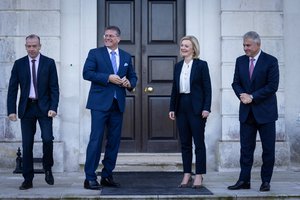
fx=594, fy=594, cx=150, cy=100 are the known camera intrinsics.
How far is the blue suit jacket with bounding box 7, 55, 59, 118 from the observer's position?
7434mm

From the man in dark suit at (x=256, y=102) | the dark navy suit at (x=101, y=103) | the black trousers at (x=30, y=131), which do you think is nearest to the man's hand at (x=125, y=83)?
the dark navy suit at (x=101, y=103)

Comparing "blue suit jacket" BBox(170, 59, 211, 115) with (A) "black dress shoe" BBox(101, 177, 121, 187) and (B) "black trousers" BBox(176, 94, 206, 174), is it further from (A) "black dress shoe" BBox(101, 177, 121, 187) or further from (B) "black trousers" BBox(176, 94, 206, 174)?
(A) "black dress shoe" BBox(101, 177, 121, 187)

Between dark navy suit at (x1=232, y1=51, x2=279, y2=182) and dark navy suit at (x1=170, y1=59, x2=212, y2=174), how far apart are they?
416 millimetres

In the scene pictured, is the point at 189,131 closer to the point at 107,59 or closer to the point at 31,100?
the point at 107,59

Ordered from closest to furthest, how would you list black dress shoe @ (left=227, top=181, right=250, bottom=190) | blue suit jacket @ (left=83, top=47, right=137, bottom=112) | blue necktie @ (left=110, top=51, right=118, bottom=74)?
blue suit jacket @ (left=83, top=47, right=137, bottom=112) < black dress shoe @ (left=227, top=181, right=250, bottom=190) < blue necktie @ (left=110, top=51, right=118, bottom=74)

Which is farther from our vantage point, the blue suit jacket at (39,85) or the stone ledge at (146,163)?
the stone ledge at (146,163)

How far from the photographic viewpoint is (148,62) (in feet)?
32.2

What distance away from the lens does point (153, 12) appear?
32.4 feet

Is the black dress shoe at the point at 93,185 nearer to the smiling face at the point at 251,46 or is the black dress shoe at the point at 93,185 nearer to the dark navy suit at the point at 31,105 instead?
the dark navy suit at the point at 31,105

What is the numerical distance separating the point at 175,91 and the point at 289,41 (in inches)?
116

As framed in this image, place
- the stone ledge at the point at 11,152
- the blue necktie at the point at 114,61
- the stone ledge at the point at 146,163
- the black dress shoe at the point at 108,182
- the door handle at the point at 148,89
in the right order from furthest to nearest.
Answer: the door handle at the point at 148,89 < the stone ledge at the point at 146,163 < the stone ledge at the point at 11,152 < the black dress shoe at the point at 108,182 < the blue necktie at the point at 114,61

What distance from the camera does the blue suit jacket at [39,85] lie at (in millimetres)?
7434

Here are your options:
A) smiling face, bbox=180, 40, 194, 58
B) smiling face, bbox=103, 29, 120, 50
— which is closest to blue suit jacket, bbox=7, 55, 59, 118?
smiling face, bbox=103, 29, 120, 50

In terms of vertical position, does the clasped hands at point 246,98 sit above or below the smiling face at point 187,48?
below
